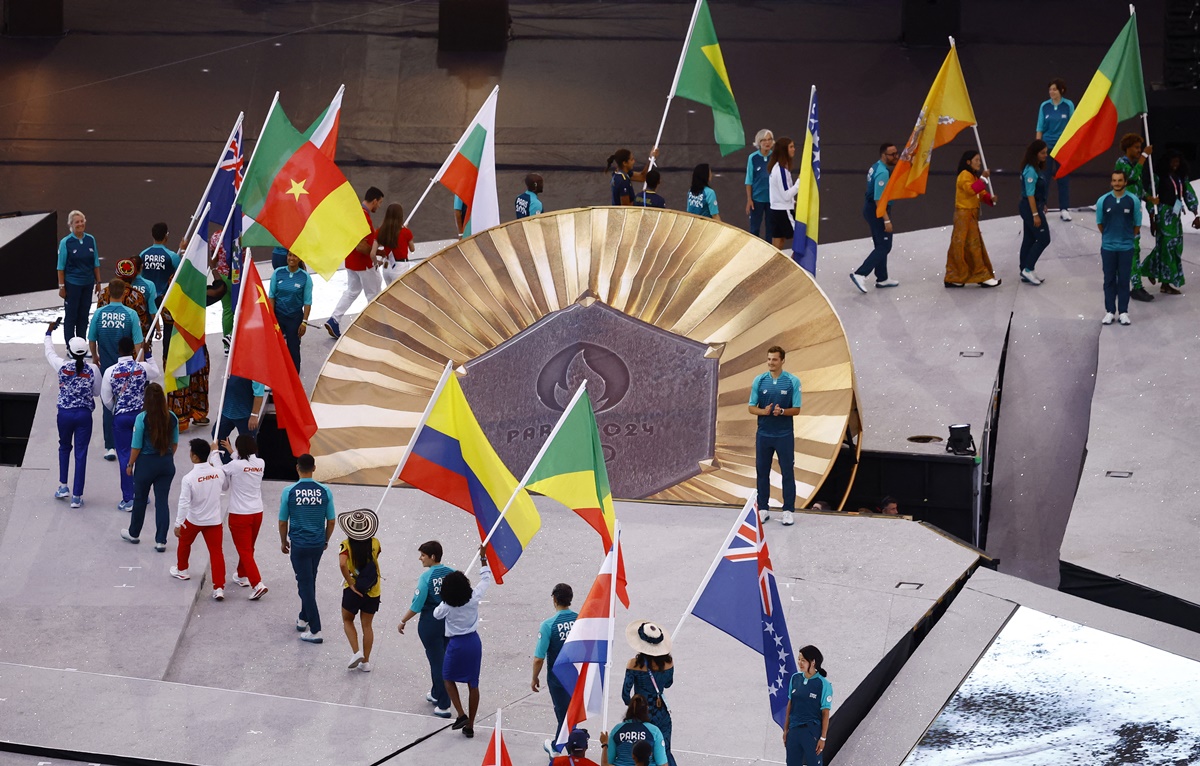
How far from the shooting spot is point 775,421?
1248 cm

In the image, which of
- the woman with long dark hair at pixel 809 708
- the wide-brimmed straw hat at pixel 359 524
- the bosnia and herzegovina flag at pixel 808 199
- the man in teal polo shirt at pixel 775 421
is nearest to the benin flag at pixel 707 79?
the bosnia and herzegovina flag at pixel 808 199

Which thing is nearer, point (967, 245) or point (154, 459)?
point (154, 459)

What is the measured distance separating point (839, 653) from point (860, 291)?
303 inches

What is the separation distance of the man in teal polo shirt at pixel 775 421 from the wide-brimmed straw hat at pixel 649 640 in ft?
10.6

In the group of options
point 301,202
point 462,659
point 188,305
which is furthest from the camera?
point 301,202

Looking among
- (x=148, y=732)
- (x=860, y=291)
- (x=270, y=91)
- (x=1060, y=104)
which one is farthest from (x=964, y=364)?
(x=270, y=91)

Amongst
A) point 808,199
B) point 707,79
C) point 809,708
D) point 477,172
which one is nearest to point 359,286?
point 477,172

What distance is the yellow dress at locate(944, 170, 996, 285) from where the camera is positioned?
55.9ft

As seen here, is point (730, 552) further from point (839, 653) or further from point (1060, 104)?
point (1060, 104)

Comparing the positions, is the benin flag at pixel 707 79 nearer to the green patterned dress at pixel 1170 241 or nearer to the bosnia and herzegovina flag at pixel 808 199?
the bosnia and herzegovina flag at pixel 808 199

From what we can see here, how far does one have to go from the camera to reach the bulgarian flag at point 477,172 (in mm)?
15430

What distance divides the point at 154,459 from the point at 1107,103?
9.79 meters

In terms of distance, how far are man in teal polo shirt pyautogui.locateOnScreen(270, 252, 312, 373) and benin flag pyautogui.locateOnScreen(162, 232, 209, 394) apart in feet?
4.39

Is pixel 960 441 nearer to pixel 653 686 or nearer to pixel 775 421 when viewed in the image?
pixel 775 421
